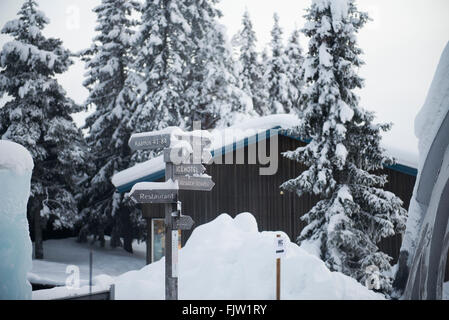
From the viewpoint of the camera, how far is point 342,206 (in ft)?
42.8

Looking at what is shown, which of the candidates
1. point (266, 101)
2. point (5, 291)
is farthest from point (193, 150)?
point (266, 101)

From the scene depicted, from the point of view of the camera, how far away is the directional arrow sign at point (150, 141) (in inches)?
358

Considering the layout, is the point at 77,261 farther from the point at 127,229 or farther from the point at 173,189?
the point at 173,189

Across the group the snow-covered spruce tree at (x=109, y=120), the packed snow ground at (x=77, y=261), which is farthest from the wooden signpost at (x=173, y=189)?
the snow-covered spruce tree at (x=109, y=120)

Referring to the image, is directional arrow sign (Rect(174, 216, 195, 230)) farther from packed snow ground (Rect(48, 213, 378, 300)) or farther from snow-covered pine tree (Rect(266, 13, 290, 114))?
snow-covered pine tree (Rect(266, 13, 290, 114))

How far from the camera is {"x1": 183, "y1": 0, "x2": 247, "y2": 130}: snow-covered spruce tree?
2589 cm

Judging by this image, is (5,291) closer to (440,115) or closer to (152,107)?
(440,115)

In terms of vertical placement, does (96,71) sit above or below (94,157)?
above

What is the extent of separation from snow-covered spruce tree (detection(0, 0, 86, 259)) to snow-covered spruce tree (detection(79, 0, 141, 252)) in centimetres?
210

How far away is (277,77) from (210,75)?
1088cm

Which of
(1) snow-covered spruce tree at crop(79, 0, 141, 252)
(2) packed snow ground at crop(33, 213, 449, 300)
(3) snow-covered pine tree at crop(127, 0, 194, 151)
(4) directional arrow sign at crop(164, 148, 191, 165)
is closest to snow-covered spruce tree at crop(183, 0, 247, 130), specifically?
(3) snow-covered pine tree at crop(127, 0, 194, 151)

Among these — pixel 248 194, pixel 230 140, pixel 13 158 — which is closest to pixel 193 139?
pixel 13 158

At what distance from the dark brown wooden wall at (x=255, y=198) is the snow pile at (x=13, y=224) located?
29.9ft

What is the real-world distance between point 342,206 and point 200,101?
14.6 m
